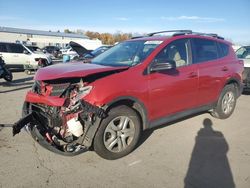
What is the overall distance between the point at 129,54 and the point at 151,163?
201 centimetres

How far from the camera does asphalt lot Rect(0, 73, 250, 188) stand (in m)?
A: 3.54

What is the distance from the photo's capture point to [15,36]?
233ft

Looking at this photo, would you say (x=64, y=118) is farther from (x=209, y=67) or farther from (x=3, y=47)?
(x=3, y=47)

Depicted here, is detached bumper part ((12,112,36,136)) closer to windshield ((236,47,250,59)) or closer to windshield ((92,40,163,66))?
windshield ((92,40,163,66))

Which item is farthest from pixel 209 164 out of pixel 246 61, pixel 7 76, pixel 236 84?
pixel 7 76

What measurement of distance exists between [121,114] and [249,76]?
6449 millimetres

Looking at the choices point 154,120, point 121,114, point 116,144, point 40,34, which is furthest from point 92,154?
point 40,34

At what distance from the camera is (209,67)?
5.55 metres

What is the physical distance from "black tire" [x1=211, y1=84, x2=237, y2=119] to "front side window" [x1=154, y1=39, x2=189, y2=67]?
1.59 m

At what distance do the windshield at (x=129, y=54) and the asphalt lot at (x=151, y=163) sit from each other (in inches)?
58.9

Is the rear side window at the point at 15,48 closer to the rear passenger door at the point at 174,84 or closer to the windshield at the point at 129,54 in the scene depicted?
the windshield at the point at 129,54

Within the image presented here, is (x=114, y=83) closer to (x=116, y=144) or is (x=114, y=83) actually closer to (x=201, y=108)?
(x=116, y=144)

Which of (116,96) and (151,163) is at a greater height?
(116,96)

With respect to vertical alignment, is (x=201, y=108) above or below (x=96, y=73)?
below
